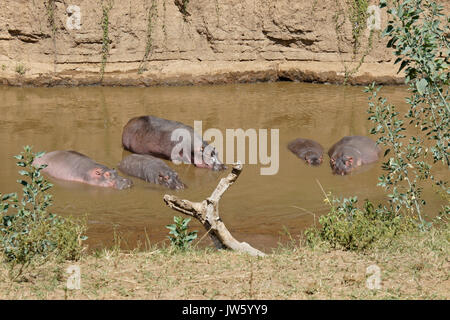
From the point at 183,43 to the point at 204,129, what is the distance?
457 centimetres

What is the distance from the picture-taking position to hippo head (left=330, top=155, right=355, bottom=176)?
32.8 feet

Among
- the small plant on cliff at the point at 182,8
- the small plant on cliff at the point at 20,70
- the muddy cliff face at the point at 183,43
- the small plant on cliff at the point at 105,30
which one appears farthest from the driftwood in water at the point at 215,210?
the small plant on cliff at the point at 182,8

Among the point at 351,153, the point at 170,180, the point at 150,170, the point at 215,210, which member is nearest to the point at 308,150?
the point at 351,153

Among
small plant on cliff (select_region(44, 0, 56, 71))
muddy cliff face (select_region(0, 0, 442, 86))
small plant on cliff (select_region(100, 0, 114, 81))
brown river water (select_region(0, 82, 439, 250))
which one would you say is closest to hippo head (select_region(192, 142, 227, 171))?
brown river water (select_region(0, 82, 439, 250))

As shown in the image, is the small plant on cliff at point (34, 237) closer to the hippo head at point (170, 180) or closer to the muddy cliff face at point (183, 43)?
the hippo head at point (170, 180)

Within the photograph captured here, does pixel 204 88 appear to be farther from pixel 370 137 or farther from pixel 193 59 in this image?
pixel 370 137

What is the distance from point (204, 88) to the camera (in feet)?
50.3

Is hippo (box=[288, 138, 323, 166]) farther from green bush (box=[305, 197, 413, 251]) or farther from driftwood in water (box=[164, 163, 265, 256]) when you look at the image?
driftwood in water (box=[164, 163, 265, 256])

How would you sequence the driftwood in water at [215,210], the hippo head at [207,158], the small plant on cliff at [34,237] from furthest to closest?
the hippo head at [207,158] < the driftwood in water at [215,210] < the small plant on cliff at [34,237]

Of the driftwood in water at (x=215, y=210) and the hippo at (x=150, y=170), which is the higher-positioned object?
the hippo at (x=150, y=170)

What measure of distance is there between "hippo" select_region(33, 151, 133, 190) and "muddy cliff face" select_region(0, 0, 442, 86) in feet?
18.2

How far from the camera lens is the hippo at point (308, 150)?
10320 mm

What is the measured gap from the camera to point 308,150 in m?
10.6

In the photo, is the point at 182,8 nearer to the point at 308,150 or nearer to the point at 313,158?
the point at 308,150
